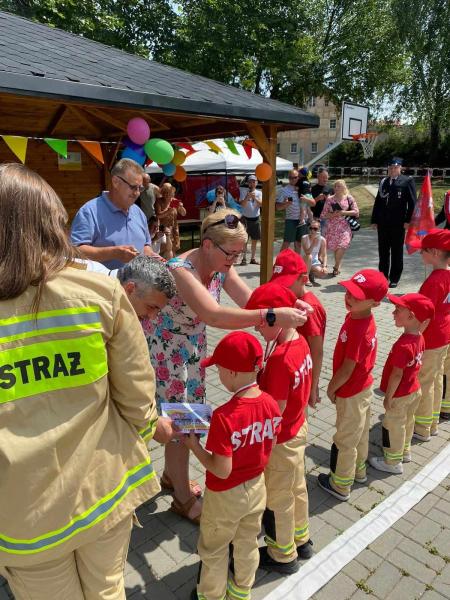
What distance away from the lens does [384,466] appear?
10.5ft

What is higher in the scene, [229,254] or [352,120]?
[352,120]

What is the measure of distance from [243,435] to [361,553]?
1.31 metres

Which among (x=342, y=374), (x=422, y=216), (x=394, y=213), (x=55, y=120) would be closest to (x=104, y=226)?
(x=342, y=374)

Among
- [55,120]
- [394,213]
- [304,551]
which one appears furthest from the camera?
[394,213]

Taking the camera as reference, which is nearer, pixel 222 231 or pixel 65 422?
pixel 65 422

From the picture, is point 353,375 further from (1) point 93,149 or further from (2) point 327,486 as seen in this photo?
(1) point 93,149

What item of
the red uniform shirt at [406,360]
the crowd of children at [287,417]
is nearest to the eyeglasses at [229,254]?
the crowd of children at [287,417]

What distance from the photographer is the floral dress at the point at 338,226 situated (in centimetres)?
842

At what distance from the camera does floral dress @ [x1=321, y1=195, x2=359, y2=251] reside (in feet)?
27.6

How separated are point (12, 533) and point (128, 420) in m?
0.44

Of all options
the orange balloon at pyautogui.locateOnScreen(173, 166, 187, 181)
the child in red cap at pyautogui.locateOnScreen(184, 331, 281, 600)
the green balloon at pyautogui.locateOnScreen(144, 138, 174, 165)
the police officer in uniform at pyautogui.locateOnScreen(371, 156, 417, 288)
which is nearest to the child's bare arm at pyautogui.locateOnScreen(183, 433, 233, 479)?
the child in red cap at pyautogui.locateOnScreen(184, 331, 281, 600)

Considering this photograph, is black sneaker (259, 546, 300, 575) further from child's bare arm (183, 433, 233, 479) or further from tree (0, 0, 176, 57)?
tree (0, 0, 176, 57)

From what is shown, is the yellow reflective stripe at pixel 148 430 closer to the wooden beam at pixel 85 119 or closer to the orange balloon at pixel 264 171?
the orange balloon at pixel 264 171

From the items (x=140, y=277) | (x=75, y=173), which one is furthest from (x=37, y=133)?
(x=140, y=277)
